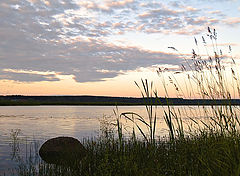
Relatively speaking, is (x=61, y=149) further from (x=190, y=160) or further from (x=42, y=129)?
(x=42, y=129)

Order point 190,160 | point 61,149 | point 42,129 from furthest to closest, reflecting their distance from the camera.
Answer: point 42,129 → point 61,149 → point 190,160

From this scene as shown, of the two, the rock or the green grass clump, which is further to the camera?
the rock

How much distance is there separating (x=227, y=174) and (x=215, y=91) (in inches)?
100

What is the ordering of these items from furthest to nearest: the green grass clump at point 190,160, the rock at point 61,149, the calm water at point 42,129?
1. the calm water at point 42,129
2. the rock at point 61,149
3. the green grass clump at point 190,160

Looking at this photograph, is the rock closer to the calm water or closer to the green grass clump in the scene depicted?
the calm water

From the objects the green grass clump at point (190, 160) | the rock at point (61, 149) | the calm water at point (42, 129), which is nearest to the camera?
the green grass clump at point (190, 160)

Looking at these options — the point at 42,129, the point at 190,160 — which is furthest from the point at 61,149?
the point at 42,129

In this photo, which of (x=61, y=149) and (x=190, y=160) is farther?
(x=61, y=149)

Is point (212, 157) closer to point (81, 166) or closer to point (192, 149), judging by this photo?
point (192, 149)

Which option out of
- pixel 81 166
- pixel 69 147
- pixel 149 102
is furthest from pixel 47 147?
pixel 149 102

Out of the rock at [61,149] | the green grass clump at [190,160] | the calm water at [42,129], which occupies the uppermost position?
the green grass clump at [190,160]

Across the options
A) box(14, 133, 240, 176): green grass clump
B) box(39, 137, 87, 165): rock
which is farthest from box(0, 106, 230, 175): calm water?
box(39, 137, 87, 165): rock

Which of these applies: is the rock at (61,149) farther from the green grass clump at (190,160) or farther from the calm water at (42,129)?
the green grass clump at (190,160)

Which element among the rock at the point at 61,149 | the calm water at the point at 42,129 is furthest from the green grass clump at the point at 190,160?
the rock at the point at 61,149
